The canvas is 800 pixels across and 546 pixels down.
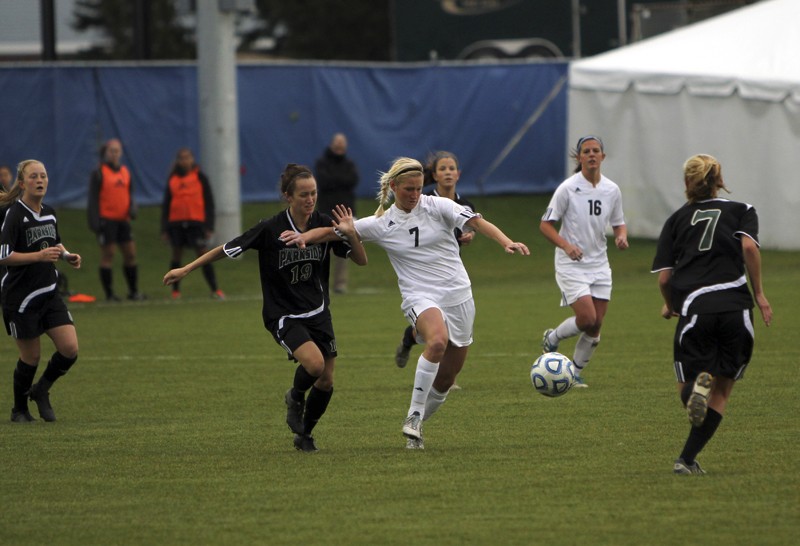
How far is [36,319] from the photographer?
9.75 metres

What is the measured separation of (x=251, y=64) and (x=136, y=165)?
3.15m

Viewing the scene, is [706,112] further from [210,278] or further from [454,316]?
[454,316]

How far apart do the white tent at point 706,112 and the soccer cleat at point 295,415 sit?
1558 centimetres

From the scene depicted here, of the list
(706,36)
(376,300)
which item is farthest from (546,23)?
(376,300)

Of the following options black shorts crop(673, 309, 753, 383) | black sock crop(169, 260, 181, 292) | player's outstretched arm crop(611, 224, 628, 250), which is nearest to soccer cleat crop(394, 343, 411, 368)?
player's outstretched arm crop(611, 224, 628, 250)

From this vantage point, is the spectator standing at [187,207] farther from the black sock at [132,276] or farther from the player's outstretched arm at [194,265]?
the player's outstretched arm at [194,265]

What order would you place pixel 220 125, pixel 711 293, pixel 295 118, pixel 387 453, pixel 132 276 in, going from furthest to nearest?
1. pixel 295 118
2. pixel 220 125
3. pixel 132 276
4. pixel 387 453
5. pixel 711 293

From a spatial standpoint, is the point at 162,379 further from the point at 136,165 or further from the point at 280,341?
the point at 136,165

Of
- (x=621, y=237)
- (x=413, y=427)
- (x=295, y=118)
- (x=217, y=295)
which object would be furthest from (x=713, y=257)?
(x=295, y=118)

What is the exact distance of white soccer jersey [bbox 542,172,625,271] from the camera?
11.2 metres

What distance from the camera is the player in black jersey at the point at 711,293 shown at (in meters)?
7.11

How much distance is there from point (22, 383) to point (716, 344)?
529 centimetres

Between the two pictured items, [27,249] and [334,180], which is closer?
[27,249]

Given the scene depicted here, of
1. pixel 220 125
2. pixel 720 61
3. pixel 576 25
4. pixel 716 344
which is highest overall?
pixel 576 25
